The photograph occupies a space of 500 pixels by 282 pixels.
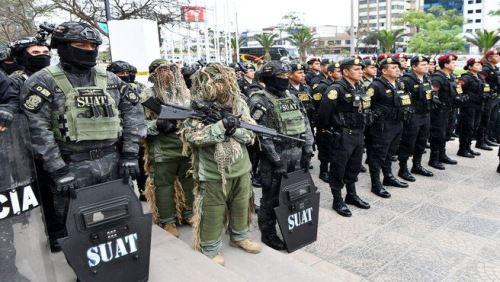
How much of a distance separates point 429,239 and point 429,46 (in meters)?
37.9

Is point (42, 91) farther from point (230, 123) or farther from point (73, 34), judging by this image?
point (230, 123)

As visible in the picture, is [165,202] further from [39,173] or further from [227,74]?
[227,74]

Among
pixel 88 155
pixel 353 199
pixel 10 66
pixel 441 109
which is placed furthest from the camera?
pixel 441 109

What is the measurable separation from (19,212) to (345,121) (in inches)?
139

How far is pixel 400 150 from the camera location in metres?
5.95

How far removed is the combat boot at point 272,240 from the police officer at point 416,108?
10.1 ft

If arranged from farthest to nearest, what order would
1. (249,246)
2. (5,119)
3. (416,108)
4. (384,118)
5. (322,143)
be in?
(322,143), (416,108), (384,118), (249,246), (5,119)

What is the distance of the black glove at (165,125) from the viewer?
341 cm

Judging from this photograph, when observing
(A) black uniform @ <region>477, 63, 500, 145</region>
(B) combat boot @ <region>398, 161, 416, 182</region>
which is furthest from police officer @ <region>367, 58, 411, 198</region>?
(A) black uniform @ <region>477, 63, 500, 145</region>

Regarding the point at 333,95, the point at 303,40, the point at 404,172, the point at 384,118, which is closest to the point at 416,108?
the point at 384,118

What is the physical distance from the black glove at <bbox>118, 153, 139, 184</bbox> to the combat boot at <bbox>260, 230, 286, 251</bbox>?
5.15ft

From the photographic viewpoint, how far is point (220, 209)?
121 inches

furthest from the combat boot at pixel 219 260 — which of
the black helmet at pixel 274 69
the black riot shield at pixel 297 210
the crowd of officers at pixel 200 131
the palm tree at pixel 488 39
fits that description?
the palm tree at pixel 488 39

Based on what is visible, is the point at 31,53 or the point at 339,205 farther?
the point at 339,205
